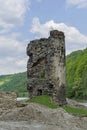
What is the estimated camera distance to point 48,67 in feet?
125

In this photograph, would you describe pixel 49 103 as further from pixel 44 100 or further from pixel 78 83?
pixel 78 83

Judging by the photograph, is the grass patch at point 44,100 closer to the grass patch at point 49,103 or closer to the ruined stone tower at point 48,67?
the grass patch at point 49,103

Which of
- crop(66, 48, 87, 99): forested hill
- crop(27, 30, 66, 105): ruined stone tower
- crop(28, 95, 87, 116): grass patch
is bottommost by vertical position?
crop(28, 95, 87, 116): grass patch

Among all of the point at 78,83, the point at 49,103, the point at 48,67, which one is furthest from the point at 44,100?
the point at 78,83

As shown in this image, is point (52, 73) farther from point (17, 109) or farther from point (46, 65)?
point (17, 109)

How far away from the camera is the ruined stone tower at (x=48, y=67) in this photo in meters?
38.0

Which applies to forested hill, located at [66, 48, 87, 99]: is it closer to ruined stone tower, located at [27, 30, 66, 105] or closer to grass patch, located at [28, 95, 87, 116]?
ruined stone tower, located at [27, 30, 66, 105]

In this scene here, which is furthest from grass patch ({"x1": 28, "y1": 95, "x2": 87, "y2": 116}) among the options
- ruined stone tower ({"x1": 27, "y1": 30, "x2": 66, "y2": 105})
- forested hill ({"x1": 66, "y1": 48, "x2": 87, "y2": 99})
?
forested hill ({"x1": 66, "y1": 48, "x2": 87, "y2": 99})

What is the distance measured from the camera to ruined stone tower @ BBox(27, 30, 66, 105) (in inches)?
1495

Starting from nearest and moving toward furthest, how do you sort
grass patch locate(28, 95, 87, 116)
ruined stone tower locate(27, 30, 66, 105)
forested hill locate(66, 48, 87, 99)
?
grass patch locate(28, 95, 87, 116) < ruined stone tower locate(27, 30, 66, 105) < forested hill locate(66, 48, 87, 99)

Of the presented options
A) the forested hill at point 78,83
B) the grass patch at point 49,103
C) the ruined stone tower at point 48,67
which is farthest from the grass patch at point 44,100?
the forested hill at point 78,83

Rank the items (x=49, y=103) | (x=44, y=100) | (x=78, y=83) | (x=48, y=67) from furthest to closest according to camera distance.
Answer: (x=78, y=83), (x=48, y=67), (x=44, y=100), (x=49, y=103)

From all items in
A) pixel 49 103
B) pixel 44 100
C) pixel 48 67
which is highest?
pixel 48 67

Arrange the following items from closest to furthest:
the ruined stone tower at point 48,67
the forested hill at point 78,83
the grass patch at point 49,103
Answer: the grass patch at point 49,103, the ruined stone tower at point 48,67, the forested hill at point 78,83
